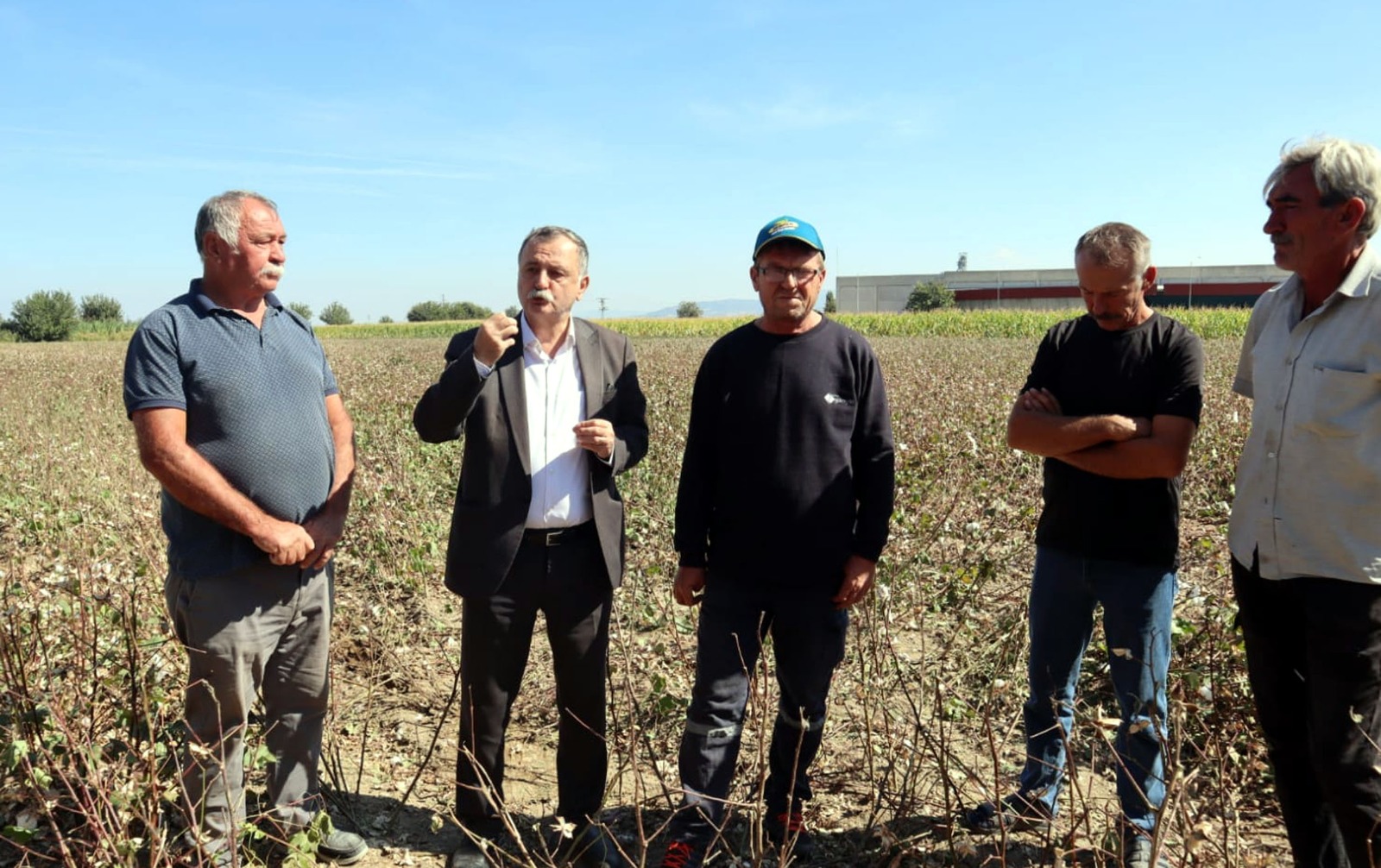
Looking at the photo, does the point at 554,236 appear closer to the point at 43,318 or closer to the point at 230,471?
the point at 230,471

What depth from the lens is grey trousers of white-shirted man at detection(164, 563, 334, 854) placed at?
8.50ft

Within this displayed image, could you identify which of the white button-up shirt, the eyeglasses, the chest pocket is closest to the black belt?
the eyeglasses

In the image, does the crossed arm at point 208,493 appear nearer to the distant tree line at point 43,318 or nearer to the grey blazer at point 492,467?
the grey blazer at point 492,467

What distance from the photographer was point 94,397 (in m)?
13.2

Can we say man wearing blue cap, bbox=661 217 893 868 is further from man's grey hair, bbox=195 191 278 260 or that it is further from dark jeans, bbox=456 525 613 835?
man's grey hair, bbox=195 191 278 260

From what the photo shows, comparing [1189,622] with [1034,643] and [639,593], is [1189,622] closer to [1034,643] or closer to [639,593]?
[1034,643]

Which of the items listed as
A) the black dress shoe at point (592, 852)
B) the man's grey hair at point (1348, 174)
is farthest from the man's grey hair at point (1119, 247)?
the black dress shoe at point (592, 852)

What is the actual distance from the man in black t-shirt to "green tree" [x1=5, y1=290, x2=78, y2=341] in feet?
215

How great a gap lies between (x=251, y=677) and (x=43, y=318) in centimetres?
6694

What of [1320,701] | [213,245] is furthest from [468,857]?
[1320,701]

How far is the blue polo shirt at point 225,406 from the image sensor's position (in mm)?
2518

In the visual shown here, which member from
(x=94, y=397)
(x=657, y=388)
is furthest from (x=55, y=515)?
(x=94, y=397)

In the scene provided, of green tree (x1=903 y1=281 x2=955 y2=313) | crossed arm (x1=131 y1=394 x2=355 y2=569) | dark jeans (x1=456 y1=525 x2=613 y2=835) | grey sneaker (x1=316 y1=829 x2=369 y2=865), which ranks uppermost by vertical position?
green tree (x1=903 y1=281 x2=955 y2=313)

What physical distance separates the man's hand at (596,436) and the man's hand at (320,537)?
2.56 ft
